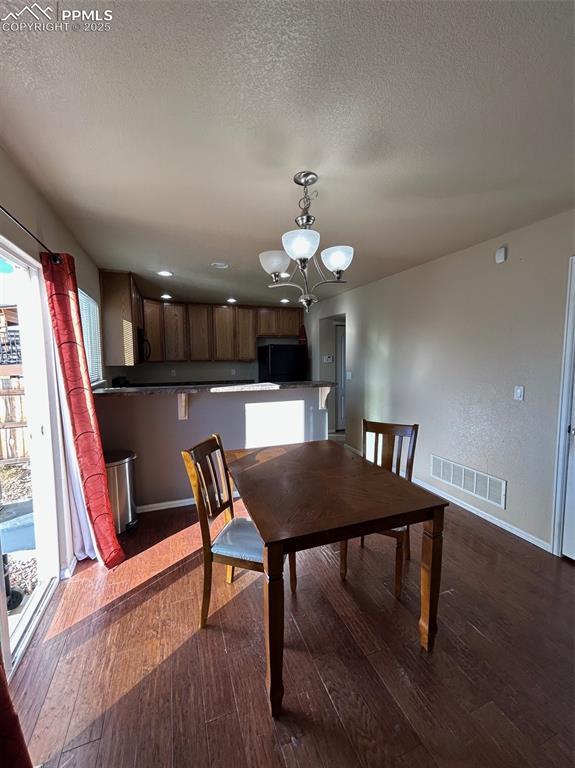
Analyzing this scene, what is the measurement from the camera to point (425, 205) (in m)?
2.06

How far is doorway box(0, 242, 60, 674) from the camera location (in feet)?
5.90

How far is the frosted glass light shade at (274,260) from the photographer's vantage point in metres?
1.92

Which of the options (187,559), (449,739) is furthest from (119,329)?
(449,739)

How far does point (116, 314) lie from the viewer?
11.6 ft

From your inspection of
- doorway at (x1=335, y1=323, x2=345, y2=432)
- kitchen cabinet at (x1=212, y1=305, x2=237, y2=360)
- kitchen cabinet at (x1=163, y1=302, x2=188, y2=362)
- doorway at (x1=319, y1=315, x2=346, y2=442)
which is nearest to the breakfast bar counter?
doorway at (x1=319, y1=315, x2=346, y2=442)

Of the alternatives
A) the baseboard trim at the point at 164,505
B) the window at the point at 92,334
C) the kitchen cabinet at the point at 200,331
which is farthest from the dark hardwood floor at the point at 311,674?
the kitchen cabinet at the point at 200,331

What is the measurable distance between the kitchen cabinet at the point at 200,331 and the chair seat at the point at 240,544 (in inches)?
159

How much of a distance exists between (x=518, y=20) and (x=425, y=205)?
1155mm

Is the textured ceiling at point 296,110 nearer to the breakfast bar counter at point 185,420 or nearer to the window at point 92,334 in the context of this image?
the window at point 92,334

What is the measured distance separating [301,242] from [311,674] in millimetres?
2021

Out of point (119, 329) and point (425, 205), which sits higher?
point (425, 205)

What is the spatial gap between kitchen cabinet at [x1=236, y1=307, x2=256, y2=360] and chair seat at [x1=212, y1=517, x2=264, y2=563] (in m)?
4.17

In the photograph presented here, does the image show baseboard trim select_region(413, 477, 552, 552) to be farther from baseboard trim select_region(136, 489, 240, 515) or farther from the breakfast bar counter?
baseboard trim select_region(136, 489, 240, 515)

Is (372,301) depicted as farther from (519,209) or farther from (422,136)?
(422,136)
